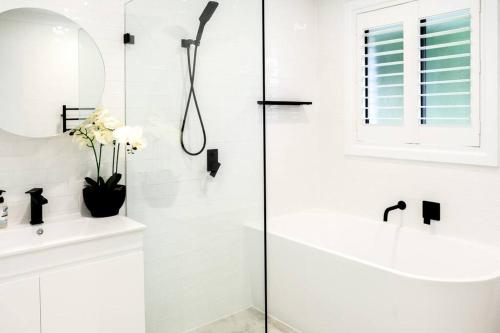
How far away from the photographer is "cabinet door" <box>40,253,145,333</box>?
Result: 6.39 ft

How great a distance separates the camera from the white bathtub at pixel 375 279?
7.14ft

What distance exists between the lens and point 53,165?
234 cm

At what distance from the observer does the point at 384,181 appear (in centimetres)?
328

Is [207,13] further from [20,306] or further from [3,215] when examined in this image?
[20,306]

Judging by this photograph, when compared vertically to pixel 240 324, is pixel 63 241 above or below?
above

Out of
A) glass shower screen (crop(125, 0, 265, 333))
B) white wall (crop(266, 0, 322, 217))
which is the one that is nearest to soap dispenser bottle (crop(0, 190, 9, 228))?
glass shower screen (crop(125, 0, 265, 333))

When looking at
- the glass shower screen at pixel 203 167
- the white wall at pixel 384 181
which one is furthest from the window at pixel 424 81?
the glass shower screen at pixel 203 167

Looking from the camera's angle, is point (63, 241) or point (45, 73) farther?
point (45, 73)

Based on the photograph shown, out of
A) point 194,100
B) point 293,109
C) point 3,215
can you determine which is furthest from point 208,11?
point 293,109

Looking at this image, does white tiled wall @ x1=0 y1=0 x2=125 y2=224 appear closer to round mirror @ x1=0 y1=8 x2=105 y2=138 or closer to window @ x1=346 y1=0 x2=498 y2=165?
round mirror @ x1=0 y1=8 x2=105 y2=138

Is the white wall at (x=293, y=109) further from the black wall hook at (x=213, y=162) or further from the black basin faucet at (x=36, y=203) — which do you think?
the black basin faucet at (x=36, y=203)

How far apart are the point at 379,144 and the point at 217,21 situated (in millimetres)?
1711

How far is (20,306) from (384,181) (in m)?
2.50

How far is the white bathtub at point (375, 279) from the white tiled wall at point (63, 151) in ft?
3.44
